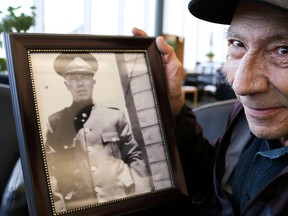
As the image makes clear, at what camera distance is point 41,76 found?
0.80 metres

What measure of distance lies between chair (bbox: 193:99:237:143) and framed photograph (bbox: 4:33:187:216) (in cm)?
62

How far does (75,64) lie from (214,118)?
0.90 metres

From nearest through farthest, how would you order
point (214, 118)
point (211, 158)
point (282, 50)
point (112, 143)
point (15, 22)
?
point (282, 50)
point (112, 143)
point (211, 158)
point (15, 22)
point (214, 118)

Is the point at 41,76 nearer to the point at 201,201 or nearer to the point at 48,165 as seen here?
the point at 48,165

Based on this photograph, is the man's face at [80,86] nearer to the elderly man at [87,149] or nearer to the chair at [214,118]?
the elderly man at [87,149]

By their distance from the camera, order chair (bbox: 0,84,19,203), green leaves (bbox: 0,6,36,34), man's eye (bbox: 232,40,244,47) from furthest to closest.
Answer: chair (bbox: 0,84,19,203), green leaves (bbox: 0,6,36,34), man's eye (bbox: 232,40,244,47)

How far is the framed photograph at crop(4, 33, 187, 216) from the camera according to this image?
761mm

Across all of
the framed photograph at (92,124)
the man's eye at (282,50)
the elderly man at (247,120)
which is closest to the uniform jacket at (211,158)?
the elderly man at (247,120)

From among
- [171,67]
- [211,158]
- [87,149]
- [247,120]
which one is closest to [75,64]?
[87,149]

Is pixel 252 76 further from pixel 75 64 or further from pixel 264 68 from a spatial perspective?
pixel 75 64

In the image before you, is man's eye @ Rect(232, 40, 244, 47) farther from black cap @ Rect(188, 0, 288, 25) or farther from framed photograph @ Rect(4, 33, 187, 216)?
framed photograph @ Rect(4, 33, 187, 216)

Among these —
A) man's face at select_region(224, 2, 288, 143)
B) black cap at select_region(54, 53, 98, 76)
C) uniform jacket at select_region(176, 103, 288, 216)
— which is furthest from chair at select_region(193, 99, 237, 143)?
black cap at select_region(54, 53, 98, 76)

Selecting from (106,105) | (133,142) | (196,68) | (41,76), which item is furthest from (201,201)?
(196,68)

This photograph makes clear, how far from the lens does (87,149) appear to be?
0.84 m
